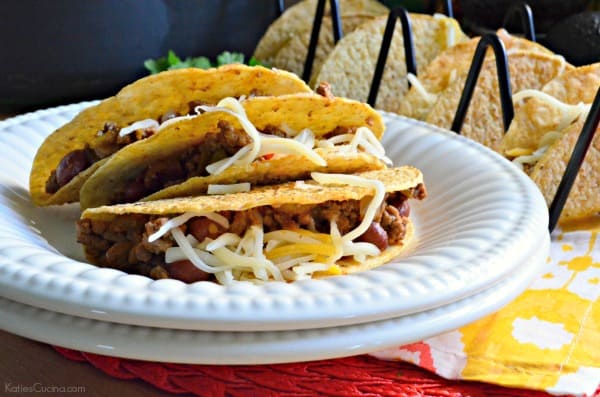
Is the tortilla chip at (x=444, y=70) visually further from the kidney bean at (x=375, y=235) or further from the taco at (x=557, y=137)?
the kidney bean at (x=375, y=235)

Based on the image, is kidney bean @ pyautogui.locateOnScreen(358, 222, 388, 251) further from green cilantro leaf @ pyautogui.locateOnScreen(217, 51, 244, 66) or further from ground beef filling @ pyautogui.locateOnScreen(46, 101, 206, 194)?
green cilantro leaf @ pyautogui.locateOnScreen(217, 51, 244, 66)

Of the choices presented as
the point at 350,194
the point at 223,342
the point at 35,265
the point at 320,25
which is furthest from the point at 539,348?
the point at 320,25

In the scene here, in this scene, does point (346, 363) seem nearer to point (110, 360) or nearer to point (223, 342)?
point (223, 342)

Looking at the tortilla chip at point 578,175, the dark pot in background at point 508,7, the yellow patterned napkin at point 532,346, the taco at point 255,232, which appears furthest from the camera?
the dark pot in background at point 508,7

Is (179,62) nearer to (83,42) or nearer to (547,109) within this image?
(83,42)

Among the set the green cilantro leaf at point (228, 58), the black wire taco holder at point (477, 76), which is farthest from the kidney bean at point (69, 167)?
the green cilantro leaf at point (228, 58)

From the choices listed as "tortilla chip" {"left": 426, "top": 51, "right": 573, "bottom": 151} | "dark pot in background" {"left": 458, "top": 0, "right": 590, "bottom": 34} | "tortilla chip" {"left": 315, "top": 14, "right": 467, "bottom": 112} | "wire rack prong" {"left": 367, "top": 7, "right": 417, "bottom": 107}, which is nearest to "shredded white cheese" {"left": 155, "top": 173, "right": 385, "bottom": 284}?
"tortilla chip" {"left": 426, "top": 51, "right": 573, "bottom": 151}
